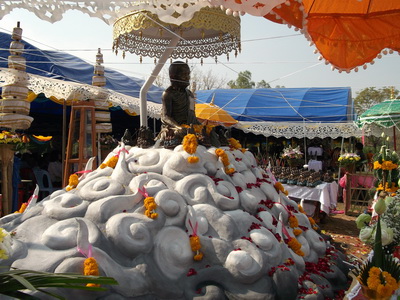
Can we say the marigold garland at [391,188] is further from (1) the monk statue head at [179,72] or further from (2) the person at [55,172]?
(2) the person at [55,172]

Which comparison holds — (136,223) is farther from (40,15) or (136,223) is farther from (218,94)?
(218,94)

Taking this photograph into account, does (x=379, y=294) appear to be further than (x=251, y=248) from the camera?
No

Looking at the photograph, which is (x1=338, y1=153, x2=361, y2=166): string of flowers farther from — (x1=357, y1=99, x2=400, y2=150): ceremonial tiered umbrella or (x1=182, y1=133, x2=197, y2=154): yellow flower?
(x1=182, y1=133, x2=197, y2=154): yellow flower

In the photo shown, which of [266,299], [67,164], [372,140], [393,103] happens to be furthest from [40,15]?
[372,140]

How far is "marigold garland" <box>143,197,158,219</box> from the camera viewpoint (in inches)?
143

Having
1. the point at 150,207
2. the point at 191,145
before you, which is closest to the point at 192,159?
the point at 191,145

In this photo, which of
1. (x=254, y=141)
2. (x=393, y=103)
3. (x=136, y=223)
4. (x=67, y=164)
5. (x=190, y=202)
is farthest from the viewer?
(x=254, y=141)

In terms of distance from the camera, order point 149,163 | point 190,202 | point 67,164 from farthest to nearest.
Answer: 1. point 67,164
2. point 149,163
3. point 190,202

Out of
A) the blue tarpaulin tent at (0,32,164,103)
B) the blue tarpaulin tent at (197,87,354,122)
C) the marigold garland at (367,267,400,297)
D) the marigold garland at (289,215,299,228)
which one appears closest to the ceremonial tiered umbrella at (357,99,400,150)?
the blue tarpaulin tent at (197,87,354,122)

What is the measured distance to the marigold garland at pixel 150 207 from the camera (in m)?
3.62

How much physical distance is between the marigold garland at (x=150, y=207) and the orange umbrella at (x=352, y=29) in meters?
3.57

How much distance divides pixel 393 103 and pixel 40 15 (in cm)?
977

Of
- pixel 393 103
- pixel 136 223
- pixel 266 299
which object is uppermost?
pixel 393 103

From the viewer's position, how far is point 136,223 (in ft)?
11.6
